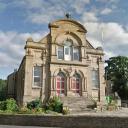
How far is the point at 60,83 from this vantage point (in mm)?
35469

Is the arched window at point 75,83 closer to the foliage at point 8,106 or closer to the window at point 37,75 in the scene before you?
the window at point 37,75

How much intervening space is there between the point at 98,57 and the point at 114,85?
25587 mm

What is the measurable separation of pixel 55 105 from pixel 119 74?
3538 cm

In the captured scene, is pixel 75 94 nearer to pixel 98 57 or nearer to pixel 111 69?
pixel 98 57

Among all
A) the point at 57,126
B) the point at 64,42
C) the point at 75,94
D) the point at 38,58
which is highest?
the point at 64,42

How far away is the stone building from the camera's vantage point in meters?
34.4

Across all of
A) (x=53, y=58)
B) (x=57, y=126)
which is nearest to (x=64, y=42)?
(x=53, y=58)

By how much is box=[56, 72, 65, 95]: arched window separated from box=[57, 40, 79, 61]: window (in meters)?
2.39

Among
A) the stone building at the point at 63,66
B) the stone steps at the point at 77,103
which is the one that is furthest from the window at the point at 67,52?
the stone steps at the point at 77,103

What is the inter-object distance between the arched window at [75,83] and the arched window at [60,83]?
1.38 m

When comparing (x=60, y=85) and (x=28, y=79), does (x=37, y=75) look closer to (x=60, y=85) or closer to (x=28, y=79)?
(x=28, y=79)

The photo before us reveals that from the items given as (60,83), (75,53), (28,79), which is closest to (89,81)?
(60,83)

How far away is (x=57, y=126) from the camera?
19.5m

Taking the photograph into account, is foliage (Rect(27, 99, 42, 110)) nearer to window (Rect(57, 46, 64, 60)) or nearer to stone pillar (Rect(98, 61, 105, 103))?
window (Rect(57, 46, 64, 60))
